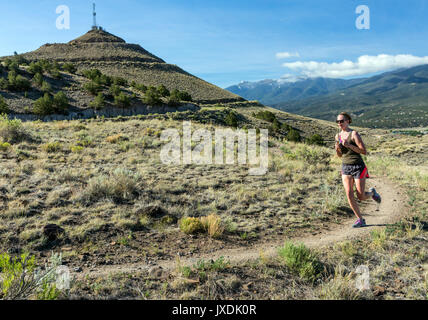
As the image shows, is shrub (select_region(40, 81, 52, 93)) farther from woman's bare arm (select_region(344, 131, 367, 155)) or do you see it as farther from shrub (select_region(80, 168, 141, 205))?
woman's bare arm (select_region(344, 131, 367, 155))

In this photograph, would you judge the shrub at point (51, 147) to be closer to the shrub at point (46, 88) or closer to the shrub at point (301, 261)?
the shrub at point (301, 261)

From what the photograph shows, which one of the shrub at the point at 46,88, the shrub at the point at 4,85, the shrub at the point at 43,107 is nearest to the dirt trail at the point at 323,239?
the shrub at the point at 43,107

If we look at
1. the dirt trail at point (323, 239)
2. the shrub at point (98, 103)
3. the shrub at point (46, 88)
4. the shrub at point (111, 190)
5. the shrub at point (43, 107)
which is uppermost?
the shrub at point (46, 88)

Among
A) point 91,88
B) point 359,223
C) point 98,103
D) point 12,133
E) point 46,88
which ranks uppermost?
point 91,88

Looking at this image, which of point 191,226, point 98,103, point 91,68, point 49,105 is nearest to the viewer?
point 191,226

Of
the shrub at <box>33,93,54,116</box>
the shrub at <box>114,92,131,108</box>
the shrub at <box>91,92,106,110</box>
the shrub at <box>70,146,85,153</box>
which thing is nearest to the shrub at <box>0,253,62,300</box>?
the shrub at <box>70,146,85,153</box>

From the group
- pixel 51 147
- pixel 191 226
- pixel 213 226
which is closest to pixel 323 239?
pixel 213 226

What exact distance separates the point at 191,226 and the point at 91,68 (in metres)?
76.5

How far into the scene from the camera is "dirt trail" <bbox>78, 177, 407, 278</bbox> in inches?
171

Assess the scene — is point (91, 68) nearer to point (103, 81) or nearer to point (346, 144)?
point (103, 81)

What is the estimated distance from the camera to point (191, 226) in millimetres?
5672

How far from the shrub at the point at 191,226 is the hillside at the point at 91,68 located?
116ft

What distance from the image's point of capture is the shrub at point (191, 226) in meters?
5.66
